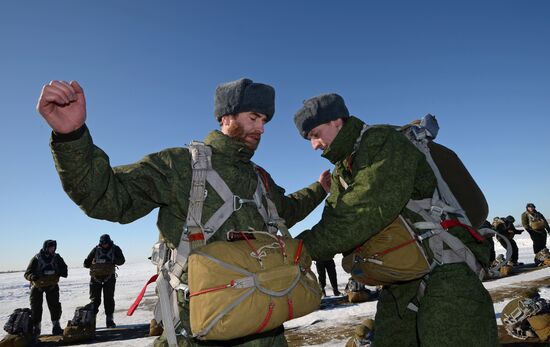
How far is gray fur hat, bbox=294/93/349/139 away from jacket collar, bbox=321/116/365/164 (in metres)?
0.14

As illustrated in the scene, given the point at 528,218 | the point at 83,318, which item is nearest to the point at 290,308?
the point at 83,318

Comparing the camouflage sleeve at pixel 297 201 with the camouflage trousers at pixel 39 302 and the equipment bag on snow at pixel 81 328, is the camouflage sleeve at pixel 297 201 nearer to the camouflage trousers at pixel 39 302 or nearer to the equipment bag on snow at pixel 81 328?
the equipment bag on snow at pixel 81 328

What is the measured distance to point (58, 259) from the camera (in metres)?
9.63

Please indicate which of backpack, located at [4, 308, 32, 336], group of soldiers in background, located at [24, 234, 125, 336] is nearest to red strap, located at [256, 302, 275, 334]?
backpack, located at [4, 308, 32, 336]

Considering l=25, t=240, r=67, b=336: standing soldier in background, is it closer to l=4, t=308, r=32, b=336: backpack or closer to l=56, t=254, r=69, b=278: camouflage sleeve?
l=56, t=254, r=69, b=278: camouflage sleeve

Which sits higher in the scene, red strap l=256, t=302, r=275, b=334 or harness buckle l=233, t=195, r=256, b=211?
harness buckle l=233, t=195, r=256, b=211

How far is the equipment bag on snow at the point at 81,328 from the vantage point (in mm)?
7574

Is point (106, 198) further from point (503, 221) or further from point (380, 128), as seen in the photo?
point (503, 221)

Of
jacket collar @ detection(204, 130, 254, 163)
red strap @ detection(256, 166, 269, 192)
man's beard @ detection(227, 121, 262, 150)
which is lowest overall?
red strap @ detection(256, 166, 269, 192)

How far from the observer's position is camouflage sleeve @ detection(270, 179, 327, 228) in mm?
2929

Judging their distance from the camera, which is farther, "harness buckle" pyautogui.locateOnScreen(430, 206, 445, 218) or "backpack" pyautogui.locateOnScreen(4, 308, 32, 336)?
"backpack" pyautogui.locateOnScreen(4, 308, 32, 336)

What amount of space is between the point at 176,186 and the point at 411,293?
1.86 metres

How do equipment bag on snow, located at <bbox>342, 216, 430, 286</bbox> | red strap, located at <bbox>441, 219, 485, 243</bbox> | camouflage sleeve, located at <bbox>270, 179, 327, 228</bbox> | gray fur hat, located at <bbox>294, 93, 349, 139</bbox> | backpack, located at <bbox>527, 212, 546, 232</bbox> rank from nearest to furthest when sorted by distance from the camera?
equipment bag on snow, located at <bbox>342, 216, 430, 286</bbox> < red strap, located at <bbox>441, 219, 485, 243</bbox> < gray fur hat, located at <bbox>294, 93, 349, 139</bbox> < camouflage sleeve, located at <bbox>270, 179, 327, 228</bbox> < backpack, located at <bbox>527, 212, 546, 232</bbox>

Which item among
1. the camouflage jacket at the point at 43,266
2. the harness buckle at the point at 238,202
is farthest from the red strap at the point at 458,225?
the camouflage jacket at the point at 43,266
